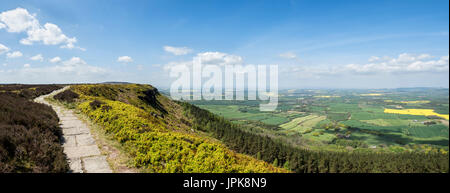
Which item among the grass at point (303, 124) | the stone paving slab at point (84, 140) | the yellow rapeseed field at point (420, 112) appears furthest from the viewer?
the grass at point (303, 124)

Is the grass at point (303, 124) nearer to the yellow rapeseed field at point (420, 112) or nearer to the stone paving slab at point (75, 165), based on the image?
the yellow rapeseed field at point (420, 112)

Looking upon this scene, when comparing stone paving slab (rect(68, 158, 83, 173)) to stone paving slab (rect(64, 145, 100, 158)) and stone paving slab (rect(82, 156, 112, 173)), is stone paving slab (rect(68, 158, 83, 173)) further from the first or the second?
stone paving slab (rect(64, 145, 100, 158))

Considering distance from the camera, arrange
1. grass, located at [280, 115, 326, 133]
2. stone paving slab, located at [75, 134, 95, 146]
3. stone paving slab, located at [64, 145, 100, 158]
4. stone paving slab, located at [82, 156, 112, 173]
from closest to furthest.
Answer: stone paving slab, located at [82, 156, 112, 173] < stone paving slab, located at [64, 145, 100, 158] < stone paving slab, located at [75, 134, 95, 146] < grass, located at [280, 115, 326, 133]

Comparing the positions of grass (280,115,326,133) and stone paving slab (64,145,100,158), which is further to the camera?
grass (280,115,326,133)

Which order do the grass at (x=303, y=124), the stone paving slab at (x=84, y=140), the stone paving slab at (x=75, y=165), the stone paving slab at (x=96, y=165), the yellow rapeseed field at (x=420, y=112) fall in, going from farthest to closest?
the grass at (x=303, y=124), the yellow rapeseed field at (x=420, y=112), the stone paving slab at (x=84, y=140), the stone paving slab at (x=96, y=165), the stone paving slab at (x=75, y=165)

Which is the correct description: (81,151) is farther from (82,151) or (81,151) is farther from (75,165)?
(75,165)

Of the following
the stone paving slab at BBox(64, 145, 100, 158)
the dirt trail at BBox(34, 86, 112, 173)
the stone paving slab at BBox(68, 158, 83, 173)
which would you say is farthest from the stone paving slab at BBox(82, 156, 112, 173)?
the stone paving slab at BBox(64, 145, 100, 158)

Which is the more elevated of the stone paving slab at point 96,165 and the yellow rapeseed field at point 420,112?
the yellow rapeseed field at point 420,112

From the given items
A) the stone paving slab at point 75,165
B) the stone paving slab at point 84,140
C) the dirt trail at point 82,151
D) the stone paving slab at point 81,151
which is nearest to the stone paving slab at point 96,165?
the dirt trail at point 82,151

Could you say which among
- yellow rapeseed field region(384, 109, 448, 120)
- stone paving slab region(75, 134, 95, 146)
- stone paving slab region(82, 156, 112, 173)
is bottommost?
stone paving slab region(82, 156, 112, 173)

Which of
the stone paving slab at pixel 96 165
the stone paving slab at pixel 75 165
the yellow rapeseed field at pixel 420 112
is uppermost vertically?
the yellow rapeseed field at pixel 420 112

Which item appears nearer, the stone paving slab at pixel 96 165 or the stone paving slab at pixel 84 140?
the stone paving slab at pixel 96 165

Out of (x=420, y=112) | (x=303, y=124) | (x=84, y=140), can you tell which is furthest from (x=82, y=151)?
(x=303, y=124)
